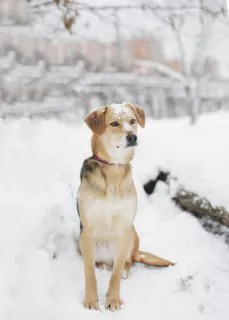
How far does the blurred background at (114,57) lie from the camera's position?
324 centimetres

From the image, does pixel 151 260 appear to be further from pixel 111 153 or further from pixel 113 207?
pixel 111 153

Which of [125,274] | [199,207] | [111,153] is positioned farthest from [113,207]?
[199,207]

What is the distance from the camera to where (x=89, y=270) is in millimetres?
1853

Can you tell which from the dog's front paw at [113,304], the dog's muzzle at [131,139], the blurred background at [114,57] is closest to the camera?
the dog's muzzle at [131,139]

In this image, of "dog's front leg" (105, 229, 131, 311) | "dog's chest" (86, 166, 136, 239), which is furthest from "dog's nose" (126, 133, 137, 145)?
"dog's front leg" (105, 229, 131, 311)

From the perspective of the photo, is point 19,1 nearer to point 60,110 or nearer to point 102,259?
point 60,110

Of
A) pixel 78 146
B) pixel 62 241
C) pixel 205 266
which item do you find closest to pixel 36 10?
pixel 78 146

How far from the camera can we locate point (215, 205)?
2582 millimetres

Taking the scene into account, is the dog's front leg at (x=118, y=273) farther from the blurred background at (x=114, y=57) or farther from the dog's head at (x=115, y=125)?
the blurred background at (x=114, y=57)

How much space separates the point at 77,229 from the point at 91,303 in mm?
602

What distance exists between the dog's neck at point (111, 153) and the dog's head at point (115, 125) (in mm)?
31

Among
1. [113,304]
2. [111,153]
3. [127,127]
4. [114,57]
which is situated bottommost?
[113,304]

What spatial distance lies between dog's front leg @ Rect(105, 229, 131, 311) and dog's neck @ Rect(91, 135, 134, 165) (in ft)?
1.11

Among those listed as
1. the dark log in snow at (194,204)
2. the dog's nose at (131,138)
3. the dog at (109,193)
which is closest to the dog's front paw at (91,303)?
the dog at (109,193)
